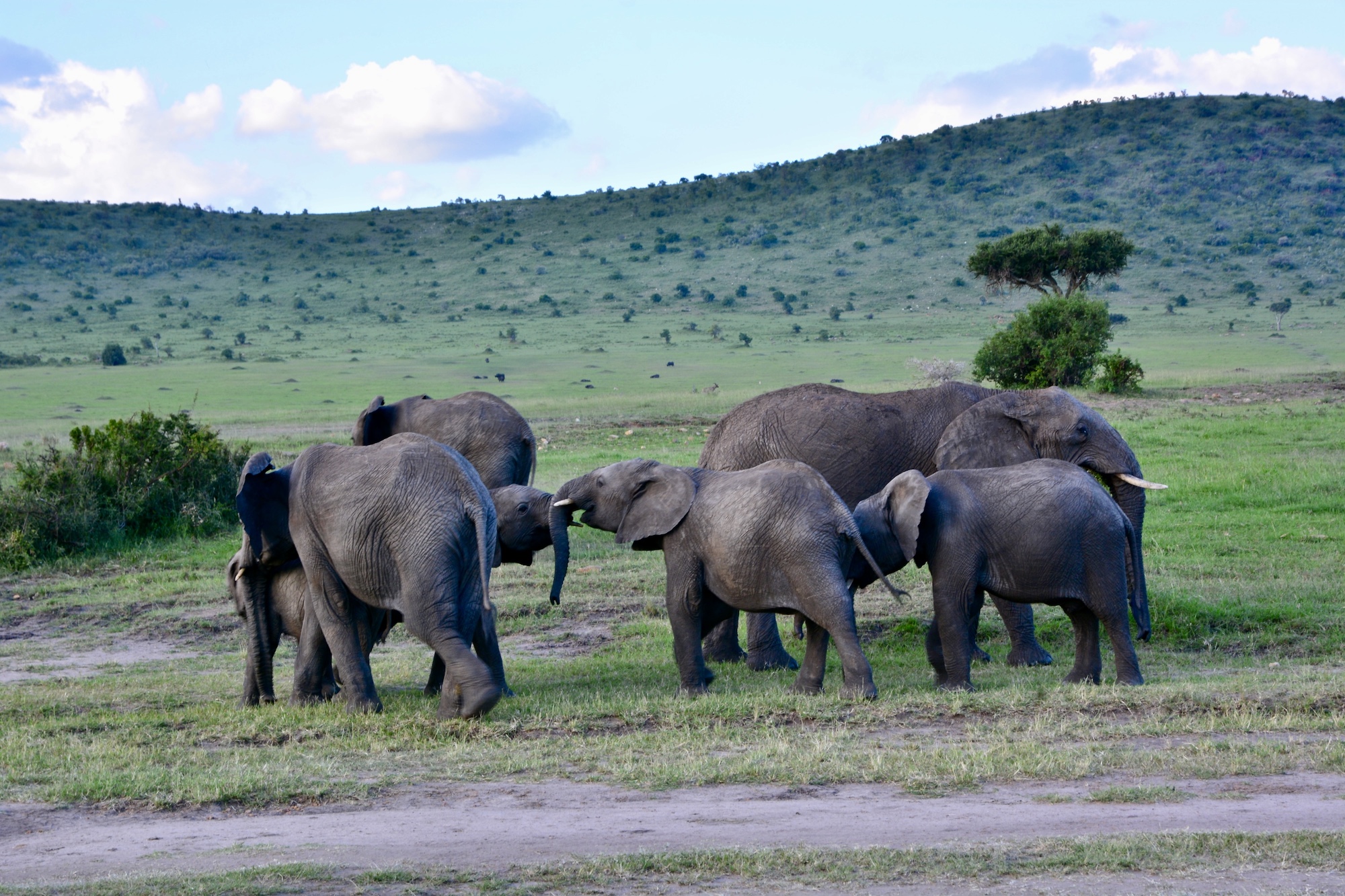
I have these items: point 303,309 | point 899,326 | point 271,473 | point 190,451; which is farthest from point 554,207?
point 271,473

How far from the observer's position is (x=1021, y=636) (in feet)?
33.3

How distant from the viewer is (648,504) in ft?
30.7

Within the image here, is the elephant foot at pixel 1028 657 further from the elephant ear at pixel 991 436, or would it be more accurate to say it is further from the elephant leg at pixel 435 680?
the elephant leg at pixel 435 680

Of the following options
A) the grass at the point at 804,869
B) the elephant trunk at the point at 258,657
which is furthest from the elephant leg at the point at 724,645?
the grass at the point at 804,869

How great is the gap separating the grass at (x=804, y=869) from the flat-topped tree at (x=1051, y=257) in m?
38.4

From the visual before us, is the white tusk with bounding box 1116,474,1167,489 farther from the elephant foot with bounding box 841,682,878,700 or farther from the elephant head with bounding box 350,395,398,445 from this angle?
the elephant head with bounding box 350,395,398,445

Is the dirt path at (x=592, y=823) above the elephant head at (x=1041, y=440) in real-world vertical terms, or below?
below

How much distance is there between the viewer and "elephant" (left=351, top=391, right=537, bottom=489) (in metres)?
14.2

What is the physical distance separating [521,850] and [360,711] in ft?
10.6

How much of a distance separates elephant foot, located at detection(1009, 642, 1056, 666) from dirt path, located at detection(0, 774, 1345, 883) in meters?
3.56

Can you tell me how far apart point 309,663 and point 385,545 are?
1188mm

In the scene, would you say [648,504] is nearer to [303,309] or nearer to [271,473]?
[271,473]

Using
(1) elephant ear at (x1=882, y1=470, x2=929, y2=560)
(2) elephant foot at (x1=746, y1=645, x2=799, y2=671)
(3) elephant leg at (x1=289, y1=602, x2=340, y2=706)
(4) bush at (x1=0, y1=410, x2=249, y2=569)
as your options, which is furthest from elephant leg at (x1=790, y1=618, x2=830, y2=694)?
(4) bush at (x1=0, y1=410, x2=249, y2=569)

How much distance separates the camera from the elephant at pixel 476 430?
46.6ft
